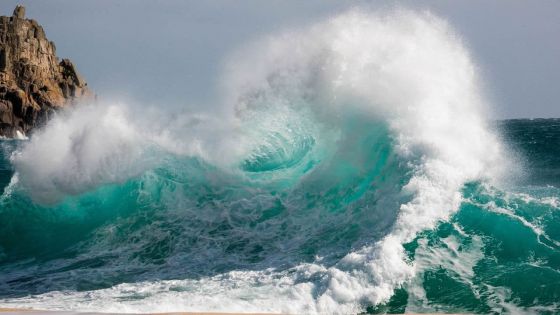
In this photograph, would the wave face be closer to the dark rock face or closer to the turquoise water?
the turquoise water

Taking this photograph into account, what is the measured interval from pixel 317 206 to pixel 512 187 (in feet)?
22.3

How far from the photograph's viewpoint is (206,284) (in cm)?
779

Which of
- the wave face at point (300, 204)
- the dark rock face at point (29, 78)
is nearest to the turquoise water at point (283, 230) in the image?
the wave face at point (300, 204)

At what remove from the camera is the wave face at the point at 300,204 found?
707 cm

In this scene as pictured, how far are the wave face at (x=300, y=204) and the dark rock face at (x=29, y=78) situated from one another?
69.3m

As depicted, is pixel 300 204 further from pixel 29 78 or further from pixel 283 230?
pixel 29 78

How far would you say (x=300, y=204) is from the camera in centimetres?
1129

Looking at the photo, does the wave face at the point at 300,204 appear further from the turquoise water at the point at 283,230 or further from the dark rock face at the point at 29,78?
the dark rock face at the point at 29,78

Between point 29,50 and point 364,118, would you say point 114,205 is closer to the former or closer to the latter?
point 364,118

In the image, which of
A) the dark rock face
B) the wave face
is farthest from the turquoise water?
the dark rock face

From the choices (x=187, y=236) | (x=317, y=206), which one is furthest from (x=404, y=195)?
(x=187, y=236)

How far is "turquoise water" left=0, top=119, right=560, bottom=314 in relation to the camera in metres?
7.20

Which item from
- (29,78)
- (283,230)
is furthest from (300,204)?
(29,78)

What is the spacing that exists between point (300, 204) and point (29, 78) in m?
84.4
